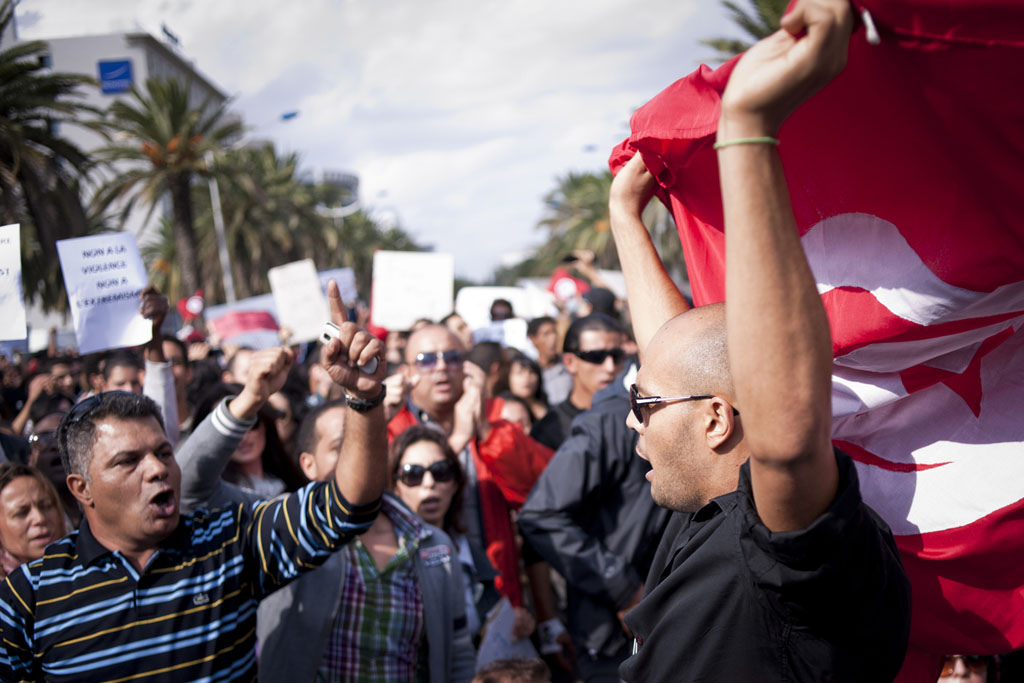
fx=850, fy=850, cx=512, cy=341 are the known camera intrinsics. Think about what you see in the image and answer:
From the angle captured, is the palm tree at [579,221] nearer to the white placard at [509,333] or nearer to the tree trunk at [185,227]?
the tree trunk at [185,227]

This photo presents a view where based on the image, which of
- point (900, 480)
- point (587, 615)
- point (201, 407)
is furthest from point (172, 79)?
point (900, 480)

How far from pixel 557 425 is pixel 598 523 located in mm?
1313

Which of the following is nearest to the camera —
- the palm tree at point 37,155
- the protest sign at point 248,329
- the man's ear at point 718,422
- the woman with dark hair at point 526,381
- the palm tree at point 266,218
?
the man's ear at point 718,422

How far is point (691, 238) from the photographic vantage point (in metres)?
2.32

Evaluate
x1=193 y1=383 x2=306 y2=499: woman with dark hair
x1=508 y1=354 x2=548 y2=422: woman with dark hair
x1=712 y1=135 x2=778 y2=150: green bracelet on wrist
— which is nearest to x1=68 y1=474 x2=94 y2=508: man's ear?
x1=193 y1=383 x2=306 y2=499: woman with dark hair

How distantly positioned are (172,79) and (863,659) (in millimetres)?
22481

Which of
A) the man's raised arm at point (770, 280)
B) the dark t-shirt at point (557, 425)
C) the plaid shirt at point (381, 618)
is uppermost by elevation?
the man's raised arm at point (770, 280)

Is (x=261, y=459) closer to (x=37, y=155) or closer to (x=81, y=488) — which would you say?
(x=81, y=488)

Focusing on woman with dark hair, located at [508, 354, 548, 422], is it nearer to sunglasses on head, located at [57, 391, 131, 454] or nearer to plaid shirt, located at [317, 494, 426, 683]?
plaid shirt, located at [317, 494, 426, 683]

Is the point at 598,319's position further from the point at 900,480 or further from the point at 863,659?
the point at 863,659

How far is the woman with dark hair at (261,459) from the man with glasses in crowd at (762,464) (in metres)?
2.56

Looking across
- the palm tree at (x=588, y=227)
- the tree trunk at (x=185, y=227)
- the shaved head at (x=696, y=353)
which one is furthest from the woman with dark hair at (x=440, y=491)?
the tree trunk at (x=185, y=227)

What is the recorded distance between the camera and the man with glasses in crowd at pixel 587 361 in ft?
15.4

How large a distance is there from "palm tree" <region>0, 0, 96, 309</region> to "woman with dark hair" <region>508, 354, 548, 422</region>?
26.0ft
